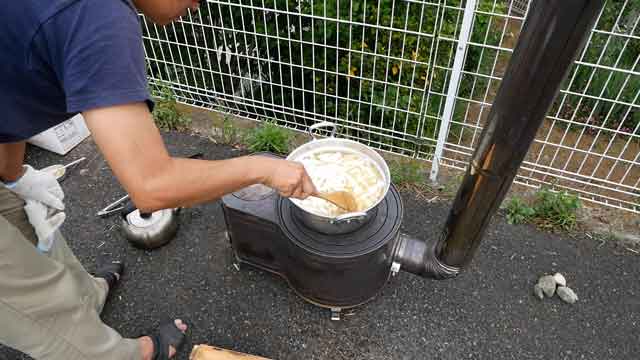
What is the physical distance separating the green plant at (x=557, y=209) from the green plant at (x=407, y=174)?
819 millimetres

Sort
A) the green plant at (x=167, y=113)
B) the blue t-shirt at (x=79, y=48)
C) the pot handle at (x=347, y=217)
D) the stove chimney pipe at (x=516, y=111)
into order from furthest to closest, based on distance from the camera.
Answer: the green plant at (x=167, y=113) → the pot handle at (x=347, y=217) → the stove chimney pipe at (x=516, y=111) → the blue t-shirt at (x=79, y=48)

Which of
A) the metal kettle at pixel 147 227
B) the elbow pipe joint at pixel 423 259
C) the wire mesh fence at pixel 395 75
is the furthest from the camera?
the wire mesh fence at pixel 395 75

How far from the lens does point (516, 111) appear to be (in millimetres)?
1412

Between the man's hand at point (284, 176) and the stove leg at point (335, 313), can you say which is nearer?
the man's hand at point (284, 176)

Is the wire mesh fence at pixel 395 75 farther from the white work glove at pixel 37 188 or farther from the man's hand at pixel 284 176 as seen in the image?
the white work glove at pixel 37 188

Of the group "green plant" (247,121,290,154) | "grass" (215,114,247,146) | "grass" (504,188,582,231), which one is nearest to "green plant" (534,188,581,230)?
"grass" (504,188,582,231)

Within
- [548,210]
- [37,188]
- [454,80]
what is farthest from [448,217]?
[37,188]

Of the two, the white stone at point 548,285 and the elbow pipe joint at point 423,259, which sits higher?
the elbow pipe joint at point 423,259

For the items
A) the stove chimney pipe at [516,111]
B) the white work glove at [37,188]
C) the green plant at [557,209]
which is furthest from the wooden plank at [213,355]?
the green plant at [557,209]

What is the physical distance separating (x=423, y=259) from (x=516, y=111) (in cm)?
101

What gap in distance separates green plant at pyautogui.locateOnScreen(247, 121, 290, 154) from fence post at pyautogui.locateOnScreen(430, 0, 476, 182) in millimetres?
1157

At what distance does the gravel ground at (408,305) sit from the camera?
226 cm

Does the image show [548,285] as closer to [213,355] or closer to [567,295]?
[567,295]

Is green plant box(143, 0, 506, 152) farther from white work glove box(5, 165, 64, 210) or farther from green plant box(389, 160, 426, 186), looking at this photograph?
white work glove box(5, 165, 64, 210)
